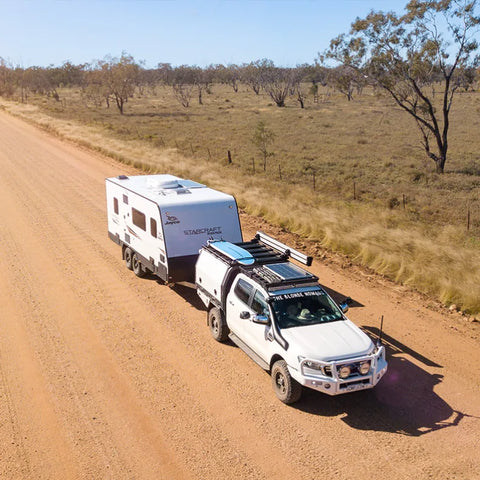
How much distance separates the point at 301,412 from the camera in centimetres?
885

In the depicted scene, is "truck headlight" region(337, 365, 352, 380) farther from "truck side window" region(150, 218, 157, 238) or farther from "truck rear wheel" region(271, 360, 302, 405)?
"truck side window" region(150, 218, 157, 238)

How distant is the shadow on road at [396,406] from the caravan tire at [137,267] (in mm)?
7008

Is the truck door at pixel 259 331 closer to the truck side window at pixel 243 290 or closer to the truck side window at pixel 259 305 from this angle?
the truck side window at pixel 259 305

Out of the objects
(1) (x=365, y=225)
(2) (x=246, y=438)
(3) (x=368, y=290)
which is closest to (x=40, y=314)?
(2) (x=246, y=438)

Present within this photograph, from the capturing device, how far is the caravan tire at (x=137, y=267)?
14789mm

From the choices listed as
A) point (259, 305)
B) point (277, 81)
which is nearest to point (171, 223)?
point (259, 305)

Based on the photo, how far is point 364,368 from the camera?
28.5 ft

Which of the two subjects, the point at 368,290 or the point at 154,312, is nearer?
the point at 154,312

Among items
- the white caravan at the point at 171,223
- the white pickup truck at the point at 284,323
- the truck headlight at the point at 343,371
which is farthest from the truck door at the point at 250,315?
the white caravan at the point at 171,223

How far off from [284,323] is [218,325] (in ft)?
6.96

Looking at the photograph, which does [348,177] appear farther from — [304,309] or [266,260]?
[304,309]

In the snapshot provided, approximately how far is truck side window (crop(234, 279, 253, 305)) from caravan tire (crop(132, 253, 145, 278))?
490cm

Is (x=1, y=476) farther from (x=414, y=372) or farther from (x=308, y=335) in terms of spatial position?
(x=414, y=372)

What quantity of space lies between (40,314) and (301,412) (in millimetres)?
7043
